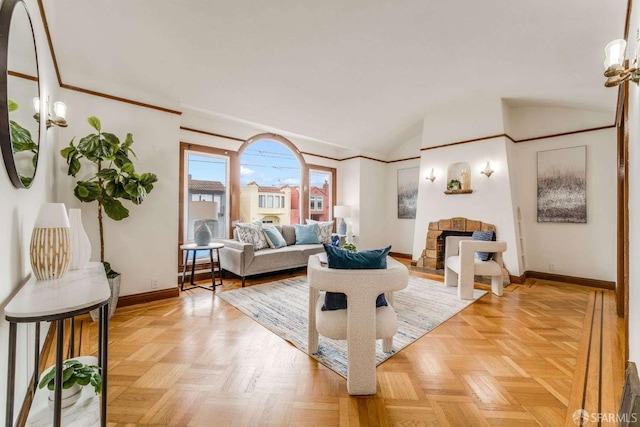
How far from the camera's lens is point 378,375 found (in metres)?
1.75

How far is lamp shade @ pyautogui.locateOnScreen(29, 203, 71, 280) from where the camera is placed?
1278 mm

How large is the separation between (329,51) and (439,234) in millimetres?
3527

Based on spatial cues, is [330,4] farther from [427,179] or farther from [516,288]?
[516,288]

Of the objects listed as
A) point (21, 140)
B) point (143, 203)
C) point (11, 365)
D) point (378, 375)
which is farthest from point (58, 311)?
point (143, 203)

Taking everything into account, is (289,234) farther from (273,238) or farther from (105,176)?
(105,176)

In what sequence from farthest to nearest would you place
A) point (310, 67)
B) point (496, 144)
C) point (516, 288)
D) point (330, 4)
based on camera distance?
point (496, 144)
point (516, 288)
point (310, 67)
point (330, 4)

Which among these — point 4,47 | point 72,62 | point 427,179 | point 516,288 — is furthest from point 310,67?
point 516,288

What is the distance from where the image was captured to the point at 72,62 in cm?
252

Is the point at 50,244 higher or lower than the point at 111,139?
lower

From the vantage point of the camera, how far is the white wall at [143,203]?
269 cm

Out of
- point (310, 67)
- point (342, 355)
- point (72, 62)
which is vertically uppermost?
point (310, 67)

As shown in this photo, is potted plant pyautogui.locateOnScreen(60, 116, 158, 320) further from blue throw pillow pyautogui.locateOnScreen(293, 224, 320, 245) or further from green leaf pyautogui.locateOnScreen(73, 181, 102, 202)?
blue throw pillow pyautogui.locateOnScreen(293, 224, 320, 245)

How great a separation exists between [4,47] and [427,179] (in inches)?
203

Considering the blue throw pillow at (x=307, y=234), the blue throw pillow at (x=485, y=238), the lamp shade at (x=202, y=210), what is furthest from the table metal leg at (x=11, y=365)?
the blue throw pillow at (x=485, y=238)
